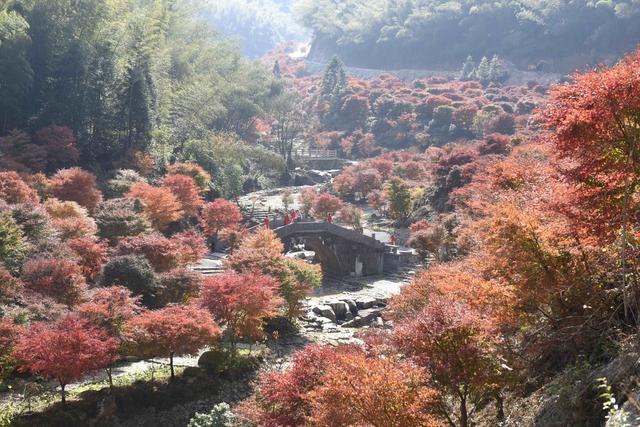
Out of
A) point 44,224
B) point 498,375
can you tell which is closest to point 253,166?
point 44,224

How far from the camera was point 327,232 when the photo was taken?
41750mm

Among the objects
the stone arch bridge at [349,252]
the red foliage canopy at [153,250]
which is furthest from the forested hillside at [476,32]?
the red foliage canopy at [153,250]

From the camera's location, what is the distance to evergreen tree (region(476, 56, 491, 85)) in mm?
95800

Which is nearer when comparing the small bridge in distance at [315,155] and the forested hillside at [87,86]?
the forested hillside at [87,86]

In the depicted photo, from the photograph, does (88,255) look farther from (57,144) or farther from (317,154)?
(317,154)

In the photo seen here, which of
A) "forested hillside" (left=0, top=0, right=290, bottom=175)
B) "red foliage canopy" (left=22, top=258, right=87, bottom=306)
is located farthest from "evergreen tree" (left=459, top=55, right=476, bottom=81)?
"red foliage canopy" (left=22, top=258, right=87, bottom=306)

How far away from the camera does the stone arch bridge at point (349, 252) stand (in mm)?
41812

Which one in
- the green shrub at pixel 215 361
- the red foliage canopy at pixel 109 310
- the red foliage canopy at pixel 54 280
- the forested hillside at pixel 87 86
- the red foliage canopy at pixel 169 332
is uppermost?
the forested hillside at pixel 87 86

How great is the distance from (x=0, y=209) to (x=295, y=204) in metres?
34.6

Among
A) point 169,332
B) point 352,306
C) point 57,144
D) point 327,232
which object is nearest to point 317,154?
point 327,232

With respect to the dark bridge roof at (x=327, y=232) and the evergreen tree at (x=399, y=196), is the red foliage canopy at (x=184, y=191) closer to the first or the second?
the dark bridge roof at (x=327, y=232)

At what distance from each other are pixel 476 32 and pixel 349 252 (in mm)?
80665

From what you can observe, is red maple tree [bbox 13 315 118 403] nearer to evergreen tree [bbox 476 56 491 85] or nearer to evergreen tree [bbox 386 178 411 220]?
evergreen tree [bbox 386 178 411 220]

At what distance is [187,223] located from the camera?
1570 inches
